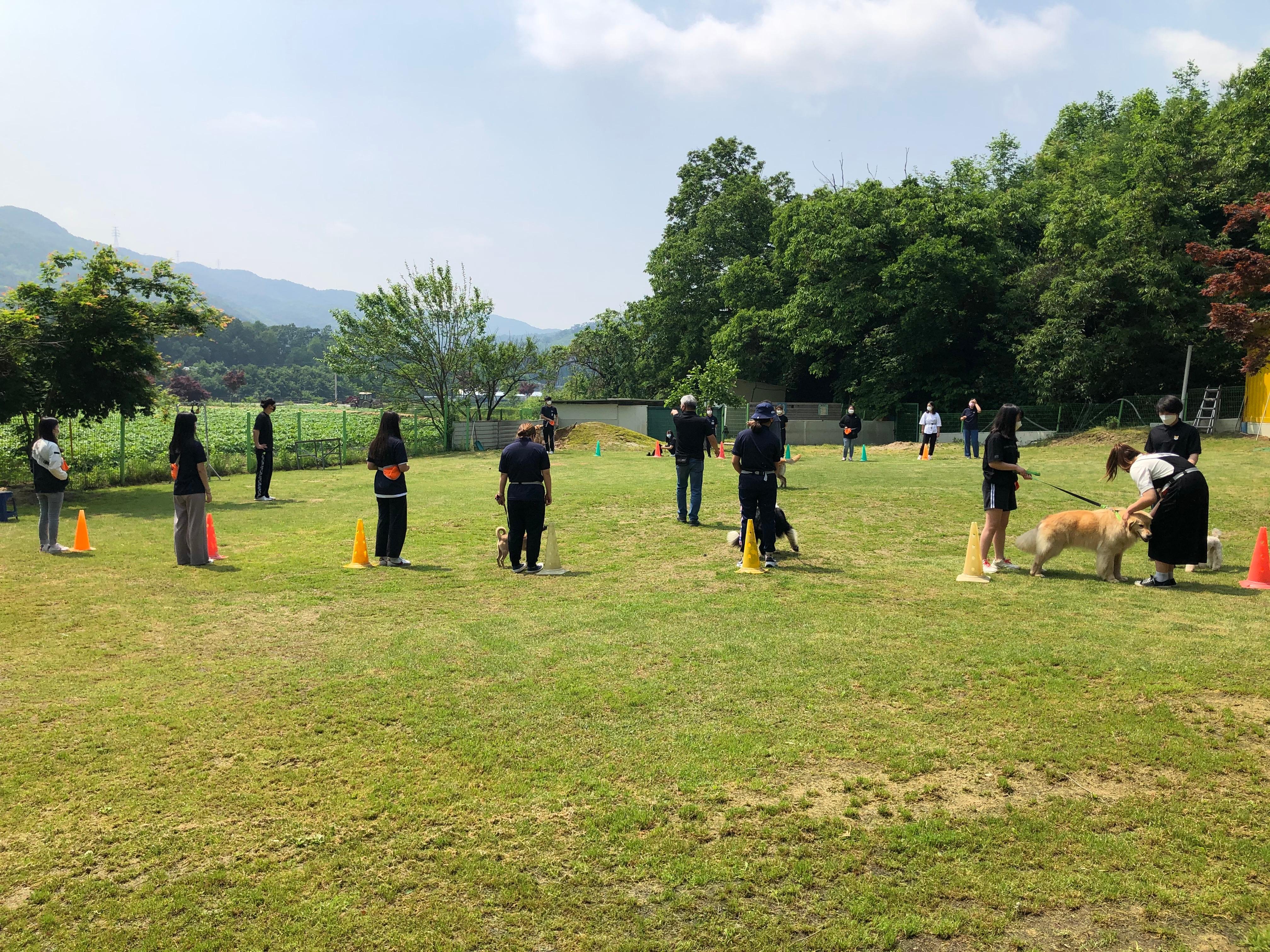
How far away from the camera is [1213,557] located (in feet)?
30.2

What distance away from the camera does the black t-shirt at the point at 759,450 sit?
9234 mm

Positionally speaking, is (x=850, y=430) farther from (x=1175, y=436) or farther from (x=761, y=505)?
(x=1175, y=436)

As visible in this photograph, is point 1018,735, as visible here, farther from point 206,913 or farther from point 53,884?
point 53,884

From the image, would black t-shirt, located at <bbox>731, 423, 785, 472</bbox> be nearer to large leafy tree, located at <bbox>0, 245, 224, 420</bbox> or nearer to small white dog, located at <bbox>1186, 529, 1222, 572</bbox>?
small white dog, located at <bbox>1186, 529, 1222, 572</bbox>

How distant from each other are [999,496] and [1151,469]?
4.76 feet

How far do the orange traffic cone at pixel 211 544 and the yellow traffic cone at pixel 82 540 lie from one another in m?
1.75

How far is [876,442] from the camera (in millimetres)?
39000

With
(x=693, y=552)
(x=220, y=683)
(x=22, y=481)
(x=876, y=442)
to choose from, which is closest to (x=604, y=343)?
(x=876, y=442)

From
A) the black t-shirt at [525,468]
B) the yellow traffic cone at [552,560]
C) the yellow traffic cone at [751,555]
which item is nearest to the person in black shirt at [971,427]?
the yellow traffic cone at [751,555]

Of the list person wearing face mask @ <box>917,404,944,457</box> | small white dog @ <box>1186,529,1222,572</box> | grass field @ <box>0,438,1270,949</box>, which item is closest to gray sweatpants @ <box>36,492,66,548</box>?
grass field @ <box>0,438,1270,949</box>

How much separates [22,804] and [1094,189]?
1628 inches

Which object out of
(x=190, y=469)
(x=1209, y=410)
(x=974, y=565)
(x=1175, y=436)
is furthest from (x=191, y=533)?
(x=1209, y=410)

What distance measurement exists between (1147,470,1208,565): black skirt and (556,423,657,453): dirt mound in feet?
89.8

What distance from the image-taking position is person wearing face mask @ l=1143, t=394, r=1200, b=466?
27.2 feet
